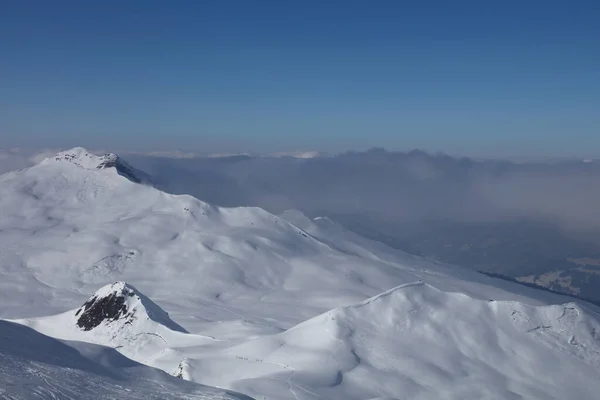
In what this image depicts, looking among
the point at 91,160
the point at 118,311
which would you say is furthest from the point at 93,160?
the point at 118,311

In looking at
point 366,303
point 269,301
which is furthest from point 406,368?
point 269,301

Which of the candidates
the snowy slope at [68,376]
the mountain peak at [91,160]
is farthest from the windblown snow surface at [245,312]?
the mountain peak at [91,160]

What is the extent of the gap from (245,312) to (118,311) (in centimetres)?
2680

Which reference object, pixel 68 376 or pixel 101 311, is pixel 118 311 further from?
pixel 68 376

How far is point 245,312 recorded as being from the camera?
81438mm

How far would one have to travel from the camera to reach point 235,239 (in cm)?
11019

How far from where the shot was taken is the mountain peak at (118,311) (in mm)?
55594

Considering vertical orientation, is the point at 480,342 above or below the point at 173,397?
below

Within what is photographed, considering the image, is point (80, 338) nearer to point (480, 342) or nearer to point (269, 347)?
point (269, 347)

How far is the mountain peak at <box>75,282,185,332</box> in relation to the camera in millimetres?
55594

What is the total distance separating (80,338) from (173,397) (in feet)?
119

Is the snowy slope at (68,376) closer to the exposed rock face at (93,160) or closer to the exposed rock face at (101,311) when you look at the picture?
the exposed rock face at (101,311)

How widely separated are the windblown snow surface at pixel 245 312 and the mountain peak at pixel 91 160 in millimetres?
7652

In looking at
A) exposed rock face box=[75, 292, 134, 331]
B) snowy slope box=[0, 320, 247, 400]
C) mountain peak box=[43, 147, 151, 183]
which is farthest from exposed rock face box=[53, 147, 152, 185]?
snowy slope box=[0, 320, 247, 400]
